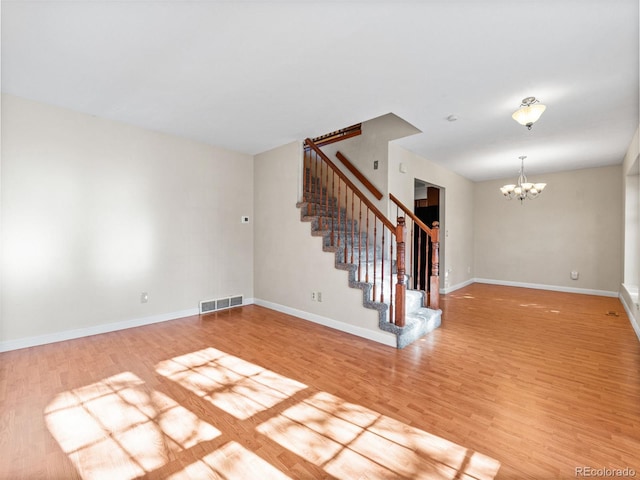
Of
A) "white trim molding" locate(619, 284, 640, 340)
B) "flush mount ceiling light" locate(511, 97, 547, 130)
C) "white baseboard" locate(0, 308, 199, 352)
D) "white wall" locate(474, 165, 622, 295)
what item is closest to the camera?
"flush mount ceiling light" locate(511, 97, 547, 130)

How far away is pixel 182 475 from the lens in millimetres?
1470

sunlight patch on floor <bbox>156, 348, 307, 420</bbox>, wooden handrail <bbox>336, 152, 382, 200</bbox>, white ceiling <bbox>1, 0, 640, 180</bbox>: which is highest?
white ceiling <bbox>1, 0, 640, 180</bbox>

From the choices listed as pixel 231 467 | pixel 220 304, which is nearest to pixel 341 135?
pixel 220 304

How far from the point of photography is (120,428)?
182 centimetres

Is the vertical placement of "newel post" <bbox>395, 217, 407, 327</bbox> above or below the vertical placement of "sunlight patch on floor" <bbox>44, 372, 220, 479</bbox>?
above

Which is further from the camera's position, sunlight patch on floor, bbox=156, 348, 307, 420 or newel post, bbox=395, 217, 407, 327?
newel post, bbox=395, 217, 407, 327

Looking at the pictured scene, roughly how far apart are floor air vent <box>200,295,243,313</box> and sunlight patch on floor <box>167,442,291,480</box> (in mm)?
3139

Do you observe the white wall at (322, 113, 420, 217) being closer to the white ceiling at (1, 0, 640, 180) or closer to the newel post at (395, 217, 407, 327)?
the white ceiling at (1, 0, 640, 180)

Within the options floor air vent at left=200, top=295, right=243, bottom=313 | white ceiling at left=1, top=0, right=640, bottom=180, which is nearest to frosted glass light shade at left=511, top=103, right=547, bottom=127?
white ceiling at left=1, top=0, right=640, bottom=180

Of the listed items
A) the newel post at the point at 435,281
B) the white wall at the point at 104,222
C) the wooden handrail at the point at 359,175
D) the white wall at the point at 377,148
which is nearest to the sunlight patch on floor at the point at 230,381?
the white wall at the point at 104,222

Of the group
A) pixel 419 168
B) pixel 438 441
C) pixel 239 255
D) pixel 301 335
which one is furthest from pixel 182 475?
pixel 419 168

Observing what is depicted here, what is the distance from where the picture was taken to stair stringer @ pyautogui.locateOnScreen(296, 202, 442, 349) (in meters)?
3.24

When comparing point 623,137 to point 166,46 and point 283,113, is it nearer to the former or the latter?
point 283,113

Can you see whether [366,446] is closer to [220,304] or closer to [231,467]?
[231,467]
